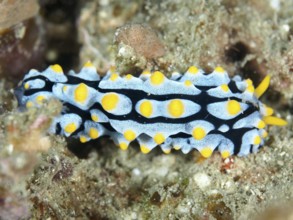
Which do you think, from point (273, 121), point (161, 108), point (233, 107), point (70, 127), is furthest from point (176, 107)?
point (273, 121)

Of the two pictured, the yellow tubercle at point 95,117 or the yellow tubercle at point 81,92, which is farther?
the yellow tubercle at point 95,117

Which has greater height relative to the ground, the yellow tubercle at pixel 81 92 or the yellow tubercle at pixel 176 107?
the yellow tubercle at pixel 176 107

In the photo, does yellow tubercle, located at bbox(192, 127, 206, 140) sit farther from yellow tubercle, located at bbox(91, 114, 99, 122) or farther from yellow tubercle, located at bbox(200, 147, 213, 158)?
yellow tubercle, located at bbox(91, 114, 99, 122)

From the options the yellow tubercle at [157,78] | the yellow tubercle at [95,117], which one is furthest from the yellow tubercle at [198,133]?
the yellow tubercle at [95,117]

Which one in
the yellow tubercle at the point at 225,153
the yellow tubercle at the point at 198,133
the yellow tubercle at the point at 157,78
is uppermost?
the yellow tubercle at the point at 157,78

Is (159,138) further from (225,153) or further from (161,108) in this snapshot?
(225,153)

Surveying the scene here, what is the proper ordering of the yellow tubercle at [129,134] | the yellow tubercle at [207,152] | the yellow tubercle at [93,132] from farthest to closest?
the yellow tubercle at [93,132] < the yellow tubercle at [207,152] < the yellow tubercle at [129,134]

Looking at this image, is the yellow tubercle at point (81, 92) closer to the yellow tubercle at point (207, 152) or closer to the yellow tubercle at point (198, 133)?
the yellow tubercle at point (198, 133)
